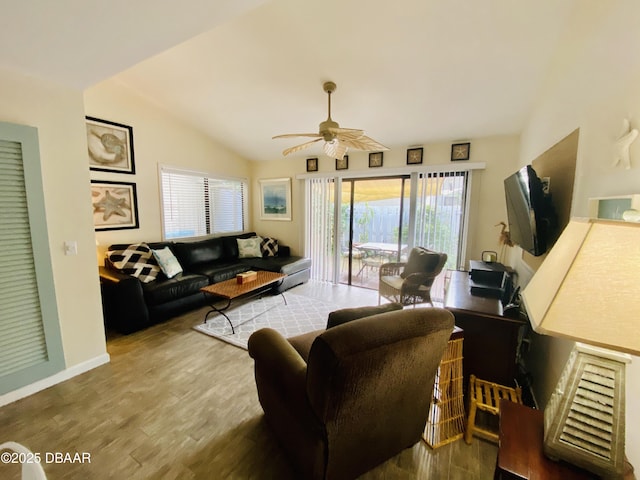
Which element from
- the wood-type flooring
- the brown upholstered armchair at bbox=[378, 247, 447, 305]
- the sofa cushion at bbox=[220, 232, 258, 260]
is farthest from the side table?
the sofa cushion at bbox=[220, 232, 258, 260]

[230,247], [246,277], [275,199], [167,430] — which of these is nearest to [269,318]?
[246,277]

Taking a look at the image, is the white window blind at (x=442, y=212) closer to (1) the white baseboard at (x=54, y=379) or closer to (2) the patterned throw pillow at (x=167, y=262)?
(2) the patterned throw pillow at (x=167, y=262)

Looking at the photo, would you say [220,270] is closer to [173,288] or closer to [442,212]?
[173,288]

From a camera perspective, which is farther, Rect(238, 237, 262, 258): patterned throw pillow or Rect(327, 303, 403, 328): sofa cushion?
Rect(238, 237, 262, 258): patterned throw pillow

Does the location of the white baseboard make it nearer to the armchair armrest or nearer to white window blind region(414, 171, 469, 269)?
the armchair armrest

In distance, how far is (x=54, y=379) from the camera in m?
2.07

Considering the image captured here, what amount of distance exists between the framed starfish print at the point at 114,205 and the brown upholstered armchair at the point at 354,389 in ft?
10.6

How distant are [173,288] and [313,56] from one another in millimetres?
3017

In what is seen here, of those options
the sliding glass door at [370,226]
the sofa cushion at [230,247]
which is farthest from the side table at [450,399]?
the sofa cushion at [230,247]

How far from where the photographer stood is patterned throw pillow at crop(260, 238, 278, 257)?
16.6 feet

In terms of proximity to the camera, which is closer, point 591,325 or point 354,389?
point 591,325

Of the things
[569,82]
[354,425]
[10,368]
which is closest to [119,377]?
[10,368]

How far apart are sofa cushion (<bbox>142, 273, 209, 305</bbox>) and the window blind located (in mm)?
1070

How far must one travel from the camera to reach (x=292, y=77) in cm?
275
